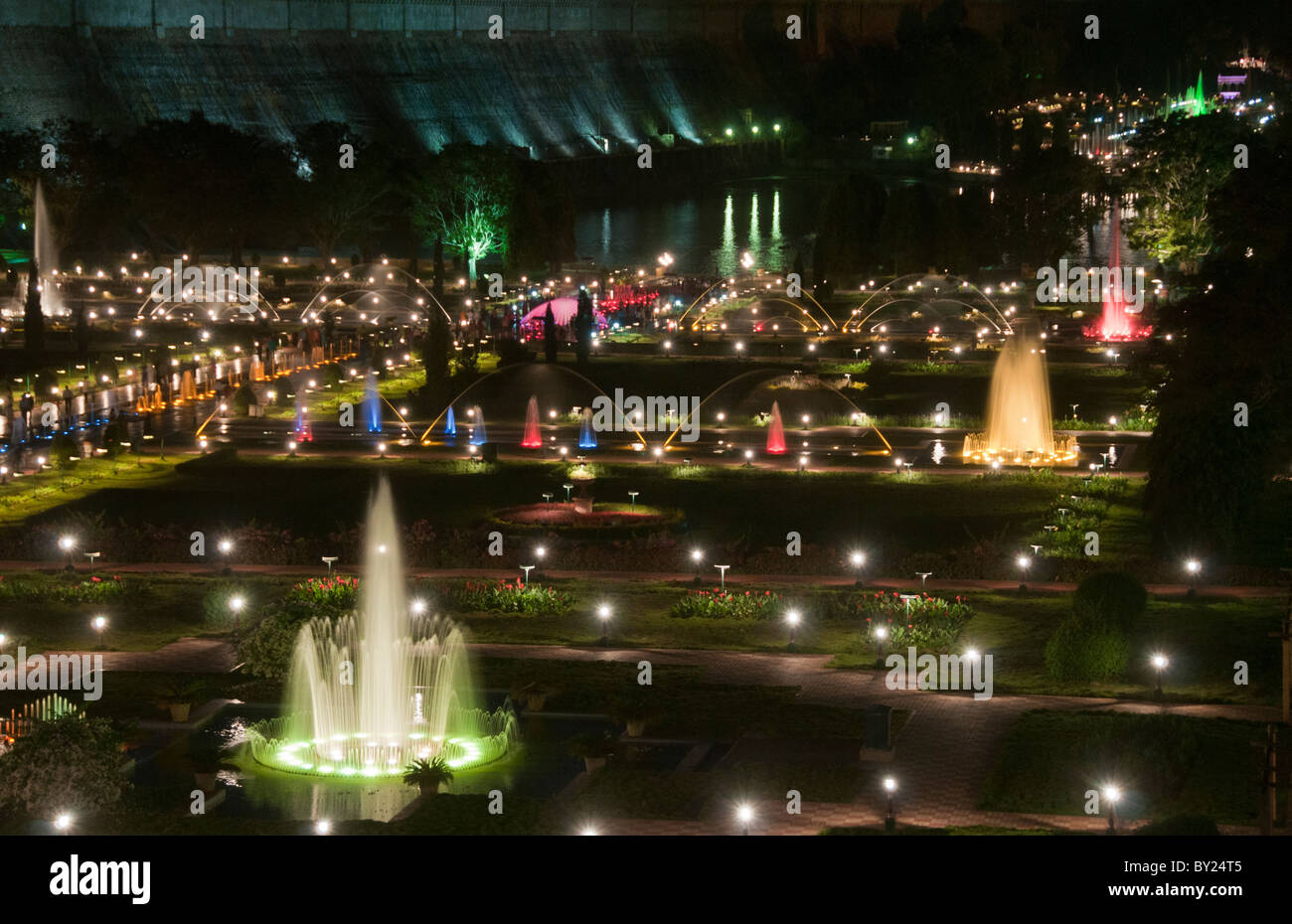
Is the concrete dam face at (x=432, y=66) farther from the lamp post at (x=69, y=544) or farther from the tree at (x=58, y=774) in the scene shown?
the tree at (x=58, y=774)

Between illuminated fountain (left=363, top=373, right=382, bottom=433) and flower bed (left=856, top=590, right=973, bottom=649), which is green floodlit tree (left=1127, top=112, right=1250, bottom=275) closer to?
illuminated fountain (left=363, top=373, right=382, bottom=433)

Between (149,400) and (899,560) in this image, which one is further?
(149,400)

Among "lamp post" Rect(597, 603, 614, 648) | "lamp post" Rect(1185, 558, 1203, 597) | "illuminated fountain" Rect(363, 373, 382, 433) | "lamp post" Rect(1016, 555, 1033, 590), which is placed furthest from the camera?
"illuminated fountain" Rect(363, 373, 382, 433)

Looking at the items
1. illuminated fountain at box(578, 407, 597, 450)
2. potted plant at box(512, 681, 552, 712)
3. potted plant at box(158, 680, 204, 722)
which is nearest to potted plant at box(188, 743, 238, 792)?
potted plant at box(158, 680, 204, 722)

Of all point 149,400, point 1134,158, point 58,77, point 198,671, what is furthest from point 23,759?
point 58,77

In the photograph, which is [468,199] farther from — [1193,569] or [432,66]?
[1193,569]

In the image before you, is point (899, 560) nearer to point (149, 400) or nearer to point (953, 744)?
point (953, 744)
